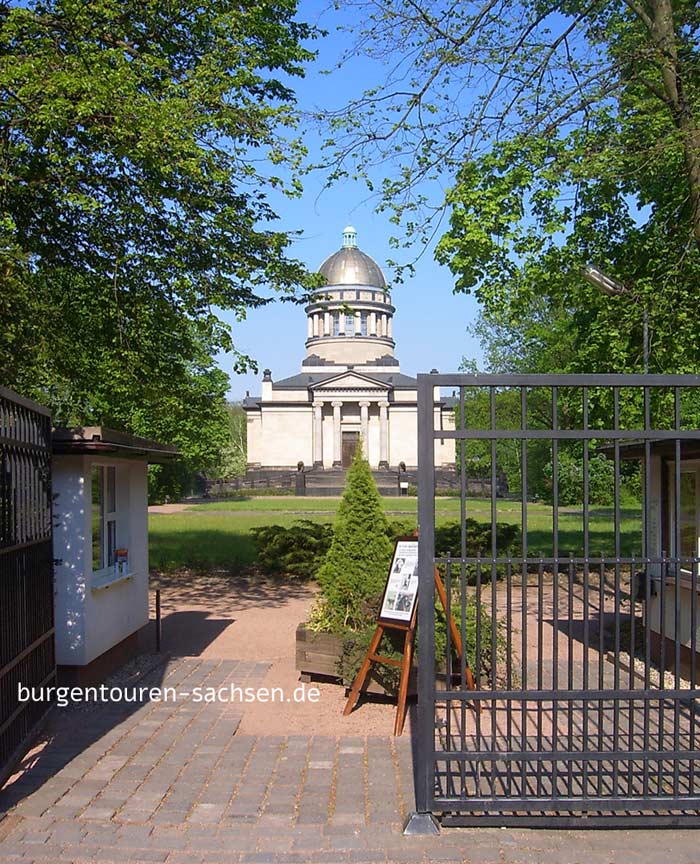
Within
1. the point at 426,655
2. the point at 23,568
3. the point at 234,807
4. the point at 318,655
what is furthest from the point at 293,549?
the point at 426,655

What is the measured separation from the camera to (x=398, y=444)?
260ft

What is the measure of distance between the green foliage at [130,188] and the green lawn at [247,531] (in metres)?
6.62

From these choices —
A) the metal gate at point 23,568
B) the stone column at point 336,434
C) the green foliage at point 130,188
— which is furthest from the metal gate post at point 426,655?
the stone column at point 336,434

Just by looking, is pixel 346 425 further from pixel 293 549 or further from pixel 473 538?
pixel 293 549

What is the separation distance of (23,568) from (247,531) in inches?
→ 865

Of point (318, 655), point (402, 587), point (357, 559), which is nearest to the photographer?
point (402, 587)

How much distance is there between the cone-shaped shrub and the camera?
8.98 meters

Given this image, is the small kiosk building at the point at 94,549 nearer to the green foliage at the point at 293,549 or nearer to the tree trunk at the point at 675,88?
the tree trunk at the point at 675,88

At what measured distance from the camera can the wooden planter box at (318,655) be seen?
8.81m

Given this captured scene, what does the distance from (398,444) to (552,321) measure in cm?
4194

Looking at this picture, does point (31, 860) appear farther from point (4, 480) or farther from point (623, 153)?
point (623, 153)

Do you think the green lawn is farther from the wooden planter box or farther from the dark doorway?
the dark doorway

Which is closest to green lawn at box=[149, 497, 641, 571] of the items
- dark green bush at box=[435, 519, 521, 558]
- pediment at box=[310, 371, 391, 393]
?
dark green bush at box=[435, 519, 521, 558]

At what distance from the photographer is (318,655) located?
896cm
